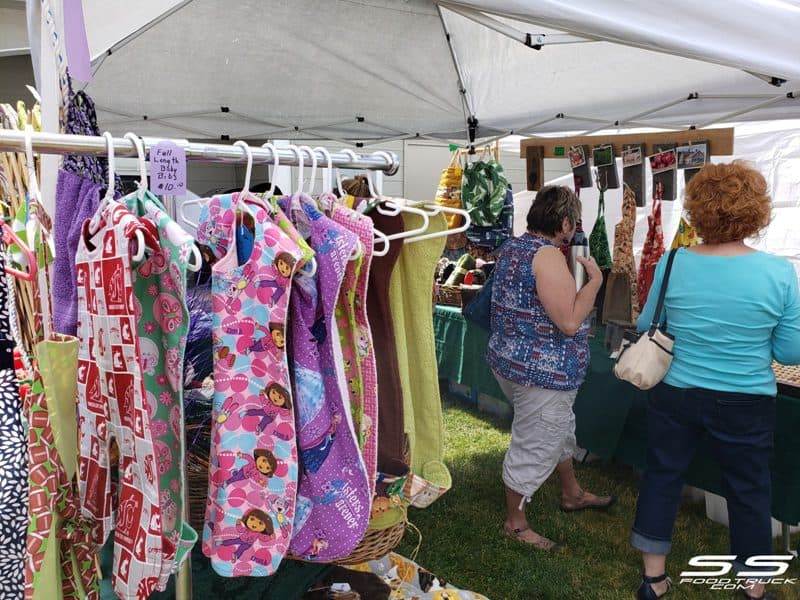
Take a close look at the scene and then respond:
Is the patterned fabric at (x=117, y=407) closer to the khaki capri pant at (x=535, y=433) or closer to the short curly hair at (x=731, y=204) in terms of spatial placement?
the short curly hair at (x=731, y=204)

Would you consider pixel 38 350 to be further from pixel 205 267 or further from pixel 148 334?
pixel 205 267

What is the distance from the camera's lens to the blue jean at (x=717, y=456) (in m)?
2.29

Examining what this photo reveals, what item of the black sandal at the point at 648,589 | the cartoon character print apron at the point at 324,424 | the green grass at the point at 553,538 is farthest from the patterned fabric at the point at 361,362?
the black sandal at the point at 648,589

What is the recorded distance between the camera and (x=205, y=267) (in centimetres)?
138

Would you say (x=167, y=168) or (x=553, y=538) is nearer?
(x=167, y=168)

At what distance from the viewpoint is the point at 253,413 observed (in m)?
1.11

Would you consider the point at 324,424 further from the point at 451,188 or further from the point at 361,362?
the point at 451,188

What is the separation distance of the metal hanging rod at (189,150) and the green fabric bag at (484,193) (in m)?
2.62

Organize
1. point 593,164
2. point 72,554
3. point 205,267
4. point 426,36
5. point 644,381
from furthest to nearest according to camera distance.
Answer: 1. point 426,36
2. point 593,164
3. point 644,381
4. point 205,267
5. point 72,554

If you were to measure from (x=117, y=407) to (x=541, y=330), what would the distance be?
84.0 inches

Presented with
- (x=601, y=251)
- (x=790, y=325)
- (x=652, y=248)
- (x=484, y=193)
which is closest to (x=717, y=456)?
(x=790, y=325)

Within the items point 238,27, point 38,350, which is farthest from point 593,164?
point 38,350

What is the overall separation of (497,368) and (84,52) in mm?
2145

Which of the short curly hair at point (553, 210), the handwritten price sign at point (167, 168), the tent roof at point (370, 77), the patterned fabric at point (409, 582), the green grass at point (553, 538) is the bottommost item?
the green grass at point (553, 538)
